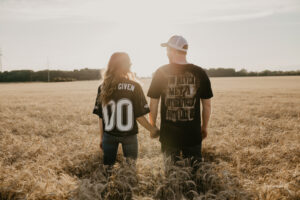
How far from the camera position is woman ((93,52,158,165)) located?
11.7 feet

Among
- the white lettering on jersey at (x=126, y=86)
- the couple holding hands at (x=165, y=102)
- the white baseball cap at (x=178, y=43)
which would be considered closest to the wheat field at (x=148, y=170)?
the couple holding hands at (x=165, y=102)

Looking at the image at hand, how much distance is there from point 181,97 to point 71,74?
8727cm

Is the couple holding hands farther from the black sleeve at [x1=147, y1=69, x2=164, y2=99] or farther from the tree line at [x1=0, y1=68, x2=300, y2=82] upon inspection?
the tree line at [x1=0, y1=68, x2=300, y2=82]

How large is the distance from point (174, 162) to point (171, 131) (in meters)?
0.61

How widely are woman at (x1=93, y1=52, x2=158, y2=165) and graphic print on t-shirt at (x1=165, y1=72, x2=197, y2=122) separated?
1.57ft

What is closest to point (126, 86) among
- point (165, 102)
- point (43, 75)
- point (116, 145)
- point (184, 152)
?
point (165, 102)

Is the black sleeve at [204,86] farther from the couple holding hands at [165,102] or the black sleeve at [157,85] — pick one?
the black sleeve at [157,85]

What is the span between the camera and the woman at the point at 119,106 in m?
3.56

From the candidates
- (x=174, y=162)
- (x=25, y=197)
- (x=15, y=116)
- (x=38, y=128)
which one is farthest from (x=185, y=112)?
(x=15, y=116)

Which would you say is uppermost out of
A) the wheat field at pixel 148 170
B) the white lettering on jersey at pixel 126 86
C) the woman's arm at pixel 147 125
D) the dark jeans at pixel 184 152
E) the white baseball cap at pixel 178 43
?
the white baseball cap at pixel 178 43

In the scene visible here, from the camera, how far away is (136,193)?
11.5 ft

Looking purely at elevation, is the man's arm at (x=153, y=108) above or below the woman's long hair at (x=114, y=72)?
below

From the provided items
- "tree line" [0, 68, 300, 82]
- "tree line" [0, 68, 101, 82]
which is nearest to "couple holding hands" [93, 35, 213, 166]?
"tree line" [0, 68, 300, 82]

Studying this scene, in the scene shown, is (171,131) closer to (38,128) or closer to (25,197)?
(25,197)
